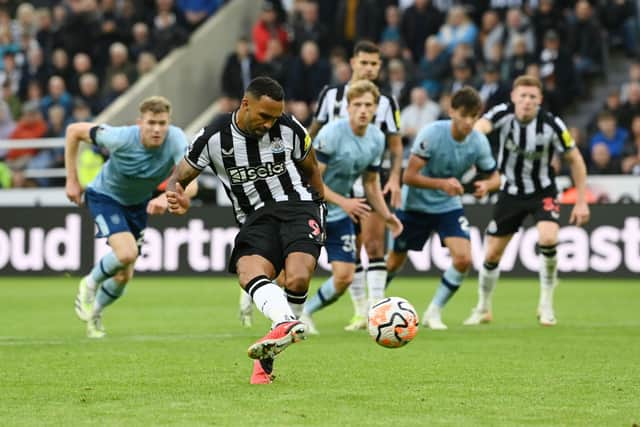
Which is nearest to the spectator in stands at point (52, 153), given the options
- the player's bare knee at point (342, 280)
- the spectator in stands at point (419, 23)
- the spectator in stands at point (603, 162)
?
the spectator in stands at point (419, 23)

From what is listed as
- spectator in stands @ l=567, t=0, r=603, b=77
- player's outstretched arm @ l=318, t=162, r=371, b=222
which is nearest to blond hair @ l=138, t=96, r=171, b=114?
player's outstretched arm @ l=318, t=162, r=371, b=222

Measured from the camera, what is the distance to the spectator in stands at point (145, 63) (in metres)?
24.3

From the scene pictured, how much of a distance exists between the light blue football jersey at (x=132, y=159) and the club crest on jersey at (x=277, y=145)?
2790mm

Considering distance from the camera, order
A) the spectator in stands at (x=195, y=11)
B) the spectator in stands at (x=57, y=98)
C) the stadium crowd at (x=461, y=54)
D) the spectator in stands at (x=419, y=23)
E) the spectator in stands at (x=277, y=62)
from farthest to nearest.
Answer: the spectator in stands at (x=195, y=11) → the spectator in stands at (x=57, y=98) → the spectator in stands at (x=419, y=23) → the spectator in stands at (x=277, y=62) → the stadium crowd at (x=461, y=54)

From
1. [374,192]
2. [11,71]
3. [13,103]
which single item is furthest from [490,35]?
[374,192]

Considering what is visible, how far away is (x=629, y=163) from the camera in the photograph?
19.3 meters

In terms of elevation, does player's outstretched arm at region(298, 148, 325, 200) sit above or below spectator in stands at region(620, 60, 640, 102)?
below

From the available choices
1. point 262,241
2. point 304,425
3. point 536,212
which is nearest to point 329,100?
point 536,212

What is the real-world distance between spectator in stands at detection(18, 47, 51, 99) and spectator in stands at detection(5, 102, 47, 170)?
124 cm

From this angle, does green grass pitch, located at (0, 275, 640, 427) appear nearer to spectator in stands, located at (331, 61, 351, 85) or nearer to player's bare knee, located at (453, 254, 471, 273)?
player's bare knee, located at (453, 254, 471, 273)

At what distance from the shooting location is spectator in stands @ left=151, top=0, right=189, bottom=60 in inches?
974

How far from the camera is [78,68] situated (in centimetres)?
2458

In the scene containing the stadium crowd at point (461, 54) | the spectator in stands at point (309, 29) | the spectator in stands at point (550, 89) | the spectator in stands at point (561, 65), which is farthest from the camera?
the spectator in stands at point (309, 29)

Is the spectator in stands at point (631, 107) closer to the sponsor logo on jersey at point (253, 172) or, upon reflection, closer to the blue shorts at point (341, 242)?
the blue shorts at point (341, 242)
